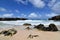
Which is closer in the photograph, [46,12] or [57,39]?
[57,39]

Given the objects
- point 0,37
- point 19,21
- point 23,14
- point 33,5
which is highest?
point 33,5

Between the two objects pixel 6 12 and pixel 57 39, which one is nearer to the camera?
pixel 57 39

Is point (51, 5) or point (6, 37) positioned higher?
point (51, 5)

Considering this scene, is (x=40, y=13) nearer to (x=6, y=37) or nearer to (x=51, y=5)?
(x=51, y=5)

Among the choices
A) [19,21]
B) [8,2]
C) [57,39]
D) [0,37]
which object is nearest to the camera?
[57,39]

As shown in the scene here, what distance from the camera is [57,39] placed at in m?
2.55

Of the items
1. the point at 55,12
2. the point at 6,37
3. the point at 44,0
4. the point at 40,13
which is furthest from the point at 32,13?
the point at 6,37

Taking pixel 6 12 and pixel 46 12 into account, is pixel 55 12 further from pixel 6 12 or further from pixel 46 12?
pixel 6 12

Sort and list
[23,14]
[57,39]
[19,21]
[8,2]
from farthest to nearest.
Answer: [19,21] < [23,14] < [8,2] < [57,39]

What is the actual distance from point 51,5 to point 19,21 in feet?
5.06

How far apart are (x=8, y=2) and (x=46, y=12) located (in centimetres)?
141

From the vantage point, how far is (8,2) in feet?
11.5

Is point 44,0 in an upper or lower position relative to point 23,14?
upper

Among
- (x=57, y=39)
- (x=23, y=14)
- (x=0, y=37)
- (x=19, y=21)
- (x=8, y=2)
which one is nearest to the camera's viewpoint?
(x=57, y=39)
